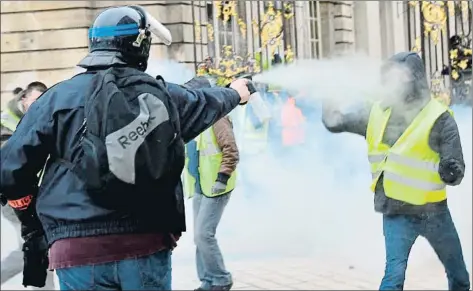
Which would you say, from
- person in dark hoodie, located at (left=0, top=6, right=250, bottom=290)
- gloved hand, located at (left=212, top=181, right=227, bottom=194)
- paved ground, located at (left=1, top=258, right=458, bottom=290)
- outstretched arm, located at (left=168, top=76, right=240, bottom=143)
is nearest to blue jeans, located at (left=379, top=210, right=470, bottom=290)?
paved ground, located at (left=1, top=258, right=458, bottom=290)

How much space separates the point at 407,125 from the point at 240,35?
138 centimetres

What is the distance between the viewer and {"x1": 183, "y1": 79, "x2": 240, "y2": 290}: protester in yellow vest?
579 cm

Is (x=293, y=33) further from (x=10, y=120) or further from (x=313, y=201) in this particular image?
(x=10, y=120)

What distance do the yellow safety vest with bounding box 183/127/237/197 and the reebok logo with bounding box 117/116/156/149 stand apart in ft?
7.40

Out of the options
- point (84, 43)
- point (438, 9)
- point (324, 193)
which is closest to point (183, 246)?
point (324, 193)

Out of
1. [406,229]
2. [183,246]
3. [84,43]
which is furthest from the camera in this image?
[84,43]

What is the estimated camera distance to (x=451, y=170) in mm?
4895

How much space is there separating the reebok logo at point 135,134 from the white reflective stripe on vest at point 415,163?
6.15ft

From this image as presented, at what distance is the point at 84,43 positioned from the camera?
676 cm

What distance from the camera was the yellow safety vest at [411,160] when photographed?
4.99 meters

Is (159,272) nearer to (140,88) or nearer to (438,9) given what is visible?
(140,88)

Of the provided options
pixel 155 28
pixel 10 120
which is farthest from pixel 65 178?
pixel 10 120

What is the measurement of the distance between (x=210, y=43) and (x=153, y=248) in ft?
8.10

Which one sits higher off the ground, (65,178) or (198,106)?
(198,106)
